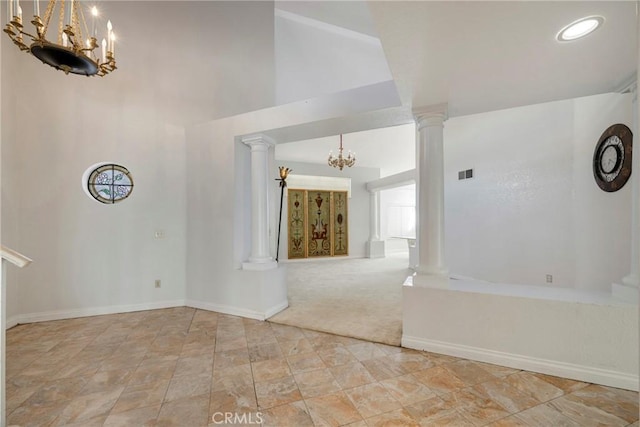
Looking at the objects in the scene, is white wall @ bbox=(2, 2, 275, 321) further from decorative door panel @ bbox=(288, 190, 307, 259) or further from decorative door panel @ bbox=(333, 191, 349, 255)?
decorative door panel @ bbox=(333, 191, 349, 255)

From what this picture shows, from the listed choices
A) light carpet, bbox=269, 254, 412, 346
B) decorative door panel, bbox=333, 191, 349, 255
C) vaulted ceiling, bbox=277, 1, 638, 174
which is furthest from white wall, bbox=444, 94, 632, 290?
decorative door panel, bbox=333, 191, 349, 255

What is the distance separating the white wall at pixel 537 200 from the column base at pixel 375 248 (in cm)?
349

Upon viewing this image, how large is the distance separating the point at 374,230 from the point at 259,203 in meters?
6.01

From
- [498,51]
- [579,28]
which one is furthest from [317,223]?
[579,28]

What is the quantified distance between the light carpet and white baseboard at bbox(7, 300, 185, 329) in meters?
1.68

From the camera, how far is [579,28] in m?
1.38

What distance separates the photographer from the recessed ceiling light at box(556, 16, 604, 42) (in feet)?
4.35

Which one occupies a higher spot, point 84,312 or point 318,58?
point 318,58

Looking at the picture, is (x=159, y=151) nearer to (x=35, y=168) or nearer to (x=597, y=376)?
(x=35, y=168)

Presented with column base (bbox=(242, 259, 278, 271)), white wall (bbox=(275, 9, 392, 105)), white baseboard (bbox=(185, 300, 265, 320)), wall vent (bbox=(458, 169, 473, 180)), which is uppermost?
white wall (bbox=(275, 9, 392, 105))

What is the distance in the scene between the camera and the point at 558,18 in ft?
4.29

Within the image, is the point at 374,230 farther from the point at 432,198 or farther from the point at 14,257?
the point at 14,257

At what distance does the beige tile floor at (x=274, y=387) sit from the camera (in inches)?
63.7

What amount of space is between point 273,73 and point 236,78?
0.72 m
